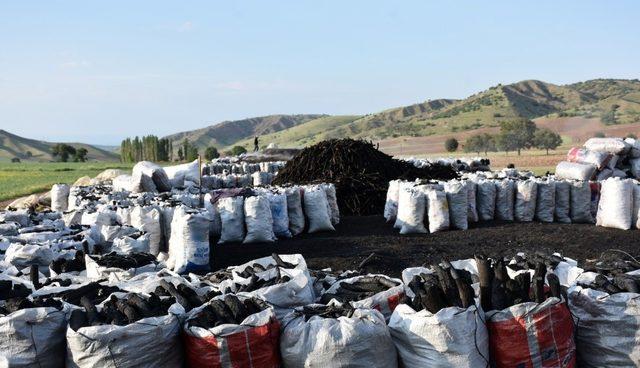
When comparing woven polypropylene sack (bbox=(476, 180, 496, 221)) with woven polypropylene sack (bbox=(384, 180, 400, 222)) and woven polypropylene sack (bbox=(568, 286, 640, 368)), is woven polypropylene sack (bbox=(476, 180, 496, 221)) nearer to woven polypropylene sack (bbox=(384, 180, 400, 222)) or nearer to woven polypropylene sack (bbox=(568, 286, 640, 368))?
woven polypropylene sack (bbox=(384, 180, 400, 222))

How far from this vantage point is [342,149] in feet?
45.4

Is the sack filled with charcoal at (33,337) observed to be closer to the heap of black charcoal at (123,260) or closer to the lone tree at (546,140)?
the heap of black charcoal at (123,260)

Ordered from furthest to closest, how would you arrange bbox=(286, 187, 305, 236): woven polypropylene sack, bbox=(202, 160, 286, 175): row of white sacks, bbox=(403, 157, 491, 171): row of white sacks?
bbox=(202, 160, 286, 175): row of white sacks → bbox=(403, 157, 491, 171): row of white sacks → bbox=(286, 187, 305, 236): woven polypropylene sack

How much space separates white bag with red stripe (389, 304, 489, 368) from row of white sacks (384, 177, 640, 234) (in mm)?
6364

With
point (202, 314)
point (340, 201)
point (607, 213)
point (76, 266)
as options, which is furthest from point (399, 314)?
point (340, 201)

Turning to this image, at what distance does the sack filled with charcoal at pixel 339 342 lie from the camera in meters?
3.21

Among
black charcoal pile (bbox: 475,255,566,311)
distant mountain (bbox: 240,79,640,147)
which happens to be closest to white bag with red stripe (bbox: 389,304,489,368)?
black charcoal pile (bbox: 475,255,566,311)

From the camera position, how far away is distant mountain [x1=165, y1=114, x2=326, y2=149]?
145375 millimetres

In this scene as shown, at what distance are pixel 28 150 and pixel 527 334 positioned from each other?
136m

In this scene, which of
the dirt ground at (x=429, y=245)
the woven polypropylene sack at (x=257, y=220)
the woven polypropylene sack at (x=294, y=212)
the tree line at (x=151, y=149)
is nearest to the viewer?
the dirt ground at (x=429, y=245)

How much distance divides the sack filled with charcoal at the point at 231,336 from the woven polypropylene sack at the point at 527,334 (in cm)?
122

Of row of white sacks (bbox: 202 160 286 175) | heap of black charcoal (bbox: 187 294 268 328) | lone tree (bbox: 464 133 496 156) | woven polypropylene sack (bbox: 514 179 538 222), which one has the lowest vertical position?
lone tree (bbox: 464 133 496 156)

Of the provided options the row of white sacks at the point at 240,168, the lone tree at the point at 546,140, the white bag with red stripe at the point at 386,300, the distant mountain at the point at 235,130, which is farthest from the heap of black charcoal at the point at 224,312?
the distant mountain at the point at 235,130

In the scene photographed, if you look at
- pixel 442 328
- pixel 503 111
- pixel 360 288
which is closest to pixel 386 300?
pixel 360 288
